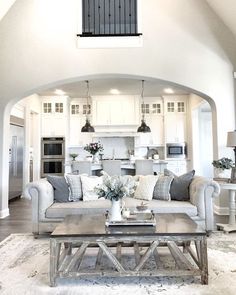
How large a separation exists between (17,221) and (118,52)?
3.70 m

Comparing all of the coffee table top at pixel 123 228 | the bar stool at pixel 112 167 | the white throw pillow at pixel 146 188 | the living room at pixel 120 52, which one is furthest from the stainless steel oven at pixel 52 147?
the coffee table top at pixel 123 228

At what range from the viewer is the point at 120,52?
5.29 metres

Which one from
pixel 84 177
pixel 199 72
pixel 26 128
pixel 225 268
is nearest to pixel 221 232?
pixel 225 268

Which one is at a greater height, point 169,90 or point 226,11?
point 226,11

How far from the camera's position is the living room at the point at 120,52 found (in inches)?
207

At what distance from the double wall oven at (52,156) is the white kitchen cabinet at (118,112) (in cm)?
138

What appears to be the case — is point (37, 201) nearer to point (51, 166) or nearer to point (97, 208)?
point (97, 208)

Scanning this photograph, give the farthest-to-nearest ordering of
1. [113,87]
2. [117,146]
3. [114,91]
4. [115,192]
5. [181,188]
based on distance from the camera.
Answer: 1. [117,146]
2. [114,91]
3. [113,87]
4. [181,188]
5. [115,192]

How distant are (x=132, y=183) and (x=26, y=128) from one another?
5.63 meters

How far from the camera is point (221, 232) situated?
13.1 feet

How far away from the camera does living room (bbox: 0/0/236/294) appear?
5.26 m

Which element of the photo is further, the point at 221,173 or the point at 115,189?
the point at 221,173

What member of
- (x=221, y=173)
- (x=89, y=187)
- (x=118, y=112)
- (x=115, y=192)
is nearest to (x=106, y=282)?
(x=115, y=192)

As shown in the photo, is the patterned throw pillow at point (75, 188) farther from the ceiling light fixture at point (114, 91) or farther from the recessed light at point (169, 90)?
the recessed light at point (169, 90)
